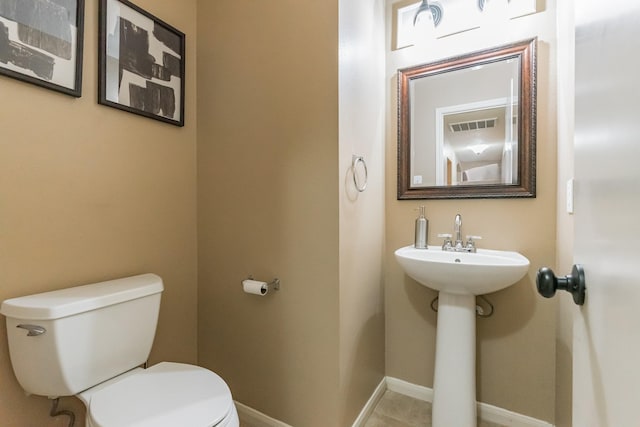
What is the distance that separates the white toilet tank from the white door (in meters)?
1.32

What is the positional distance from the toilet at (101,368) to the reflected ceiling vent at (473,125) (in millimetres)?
Answer: 1606

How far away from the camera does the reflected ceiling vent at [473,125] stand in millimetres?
1503

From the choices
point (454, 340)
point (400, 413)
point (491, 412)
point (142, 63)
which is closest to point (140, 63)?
point (142, 63)

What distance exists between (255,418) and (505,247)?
59.3 inches

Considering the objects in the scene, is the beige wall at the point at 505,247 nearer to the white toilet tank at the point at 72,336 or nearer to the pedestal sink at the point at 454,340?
the pedestal sink at the point at 454,340

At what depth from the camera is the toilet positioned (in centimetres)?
87

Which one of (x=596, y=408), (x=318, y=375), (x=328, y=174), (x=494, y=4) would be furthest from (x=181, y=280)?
(x=494, y=4)

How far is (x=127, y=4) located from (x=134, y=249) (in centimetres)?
109

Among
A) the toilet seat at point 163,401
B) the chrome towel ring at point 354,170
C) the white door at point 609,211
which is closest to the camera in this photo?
the white door at point 609,211

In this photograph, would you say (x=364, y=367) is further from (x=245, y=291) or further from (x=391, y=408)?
(x=245, y=291)

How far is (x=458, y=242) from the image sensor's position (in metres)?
1.51

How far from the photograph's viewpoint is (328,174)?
1258 millimetres

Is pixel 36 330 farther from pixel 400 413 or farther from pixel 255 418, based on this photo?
pixel 400 413

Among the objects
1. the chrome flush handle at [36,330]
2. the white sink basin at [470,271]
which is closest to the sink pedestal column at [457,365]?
the white sink basin at [470,271]
